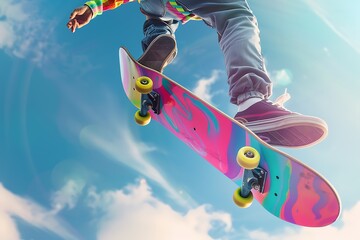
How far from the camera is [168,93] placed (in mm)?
3148

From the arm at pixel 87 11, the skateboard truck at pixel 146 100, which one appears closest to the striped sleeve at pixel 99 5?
the arm at pixel 87 11

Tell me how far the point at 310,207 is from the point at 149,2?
9.29 feet

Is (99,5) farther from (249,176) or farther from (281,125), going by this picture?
(249,176)

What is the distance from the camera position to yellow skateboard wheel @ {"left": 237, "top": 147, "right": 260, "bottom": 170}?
230cm

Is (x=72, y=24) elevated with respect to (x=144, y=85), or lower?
elevated

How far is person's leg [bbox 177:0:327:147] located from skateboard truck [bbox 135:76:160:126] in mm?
637

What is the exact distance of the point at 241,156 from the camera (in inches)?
92.1

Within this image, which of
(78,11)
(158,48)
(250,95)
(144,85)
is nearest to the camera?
(250,95)

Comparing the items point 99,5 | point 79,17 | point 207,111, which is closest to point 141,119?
point 207,111

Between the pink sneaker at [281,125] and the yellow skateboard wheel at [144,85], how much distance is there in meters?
0.74

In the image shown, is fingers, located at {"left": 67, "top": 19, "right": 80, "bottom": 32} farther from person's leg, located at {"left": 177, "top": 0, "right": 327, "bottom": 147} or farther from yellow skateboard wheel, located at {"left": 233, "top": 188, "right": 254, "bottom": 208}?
yellow skateboard wheel, located at {"left": 233, "top": 188, "right": 254, "bottom": 208}

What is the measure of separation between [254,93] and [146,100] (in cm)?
91

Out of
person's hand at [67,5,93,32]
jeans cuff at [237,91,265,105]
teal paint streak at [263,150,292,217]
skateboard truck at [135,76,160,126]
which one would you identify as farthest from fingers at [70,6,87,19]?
teal paint streak at [263,150,292,217]

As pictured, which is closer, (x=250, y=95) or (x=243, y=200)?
(x=243, y=200)
